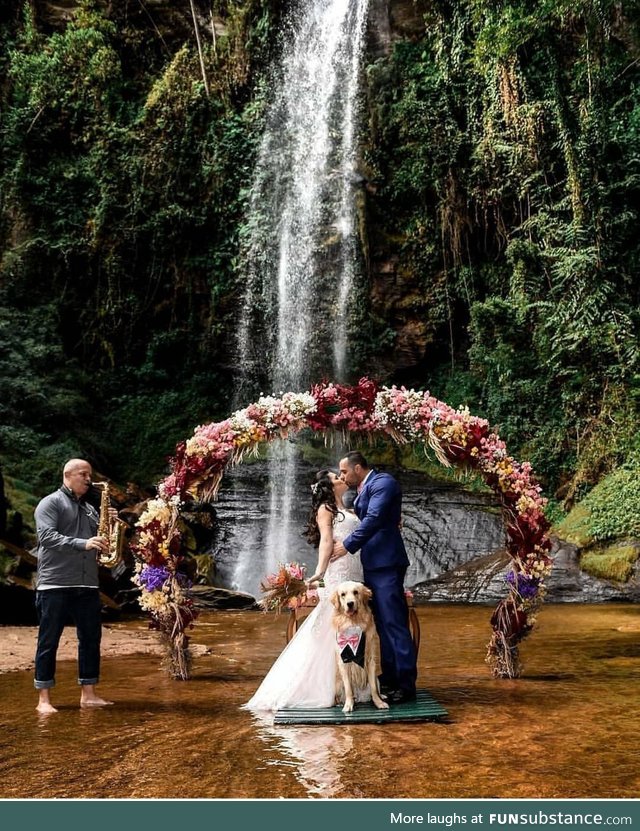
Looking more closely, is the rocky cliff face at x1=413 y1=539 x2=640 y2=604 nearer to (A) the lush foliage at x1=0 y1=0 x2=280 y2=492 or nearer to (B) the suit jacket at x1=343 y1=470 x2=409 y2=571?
(B) the suit jacket at x1=343 y1=470 x2=409 y2=571

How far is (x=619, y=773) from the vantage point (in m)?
4.03

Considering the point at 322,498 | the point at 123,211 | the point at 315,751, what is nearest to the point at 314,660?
the point at 322,498

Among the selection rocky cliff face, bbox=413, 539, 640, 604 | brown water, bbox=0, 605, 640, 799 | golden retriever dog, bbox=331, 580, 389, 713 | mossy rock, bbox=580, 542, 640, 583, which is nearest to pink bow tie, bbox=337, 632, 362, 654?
golden retriever dog, bbox=331, 580, 389, 713

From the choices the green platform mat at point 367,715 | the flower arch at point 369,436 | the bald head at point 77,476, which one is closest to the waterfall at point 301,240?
the flower arch at point 369,436

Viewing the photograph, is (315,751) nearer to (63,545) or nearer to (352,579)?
(352,579)

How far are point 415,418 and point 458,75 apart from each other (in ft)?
54.6

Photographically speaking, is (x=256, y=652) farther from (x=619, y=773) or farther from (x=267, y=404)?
(x=619, y=773)

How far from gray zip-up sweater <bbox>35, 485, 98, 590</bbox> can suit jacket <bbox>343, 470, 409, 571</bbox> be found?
1.94 metres

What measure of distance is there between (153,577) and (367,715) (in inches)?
96.7

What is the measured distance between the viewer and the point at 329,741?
4.79 metres

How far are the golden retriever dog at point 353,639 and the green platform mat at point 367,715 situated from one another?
81 millimetres

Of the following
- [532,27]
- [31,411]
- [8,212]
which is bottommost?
[31,411]

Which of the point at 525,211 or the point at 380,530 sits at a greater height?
the point at 525,211

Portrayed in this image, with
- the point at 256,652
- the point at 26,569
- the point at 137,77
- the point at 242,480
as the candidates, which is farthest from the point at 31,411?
the point at 256,652
